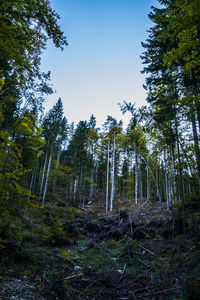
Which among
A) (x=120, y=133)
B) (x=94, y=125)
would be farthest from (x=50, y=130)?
(x=94, y=125)

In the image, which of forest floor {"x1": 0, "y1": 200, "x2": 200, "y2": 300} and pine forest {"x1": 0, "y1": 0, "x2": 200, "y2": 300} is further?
pine forest {"x1": 0, "y1": 0, "x2": 200, "y2": 300}

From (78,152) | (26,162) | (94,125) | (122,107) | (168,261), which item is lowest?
(168,261)

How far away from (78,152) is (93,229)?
16.8 m

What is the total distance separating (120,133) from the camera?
2164cm

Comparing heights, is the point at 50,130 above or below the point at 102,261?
above

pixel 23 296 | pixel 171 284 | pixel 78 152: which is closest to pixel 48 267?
pixel 23 296

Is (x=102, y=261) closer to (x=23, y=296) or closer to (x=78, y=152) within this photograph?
(x=23, y=296)

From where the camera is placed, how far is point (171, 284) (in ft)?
13.1

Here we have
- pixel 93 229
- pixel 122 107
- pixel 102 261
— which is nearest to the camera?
pixel 102 261

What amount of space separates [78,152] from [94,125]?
31.2 feet

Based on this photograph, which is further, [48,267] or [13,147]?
[48,267]

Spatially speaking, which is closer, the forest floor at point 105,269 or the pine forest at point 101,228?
the forest floor at point 105,269

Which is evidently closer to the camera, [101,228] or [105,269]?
[105,269]

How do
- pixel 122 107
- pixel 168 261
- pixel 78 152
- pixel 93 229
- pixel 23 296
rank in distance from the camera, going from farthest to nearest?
pixel 78 152
pixel 93 229
pixel 122 107
pixel 168 261
pixel 23 296
